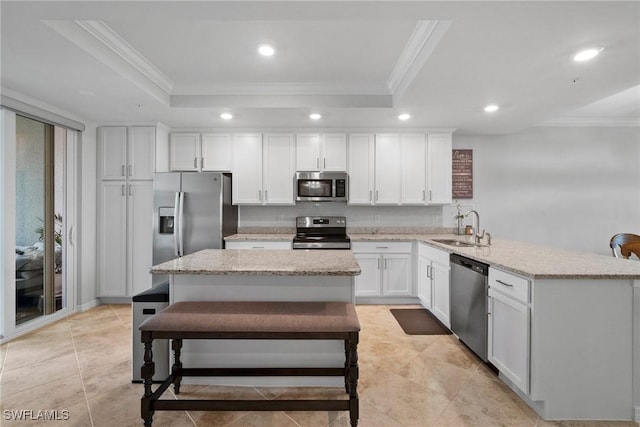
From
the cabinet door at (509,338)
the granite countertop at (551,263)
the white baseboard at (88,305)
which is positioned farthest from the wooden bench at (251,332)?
the white baseboard at (88,305)

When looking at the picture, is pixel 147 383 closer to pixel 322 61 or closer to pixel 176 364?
pixel 176 364

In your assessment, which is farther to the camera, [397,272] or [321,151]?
[321,151]

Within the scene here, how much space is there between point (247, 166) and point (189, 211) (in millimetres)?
998

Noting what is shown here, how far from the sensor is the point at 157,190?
12.9ft

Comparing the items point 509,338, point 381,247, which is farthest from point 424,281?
point 509,338

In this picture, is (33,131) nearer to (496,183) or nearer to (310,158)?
(310,158)

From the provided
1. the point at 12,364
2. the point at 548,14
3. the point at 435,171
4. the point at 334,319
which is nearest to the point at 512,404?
the point at 334,319

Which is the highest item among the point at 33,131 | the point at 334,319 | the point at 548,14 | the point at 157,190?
the point at 548,14

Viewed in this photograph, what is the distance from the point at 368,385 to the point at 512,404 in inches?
36.6

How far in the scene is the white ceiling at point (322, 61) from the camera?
177cm

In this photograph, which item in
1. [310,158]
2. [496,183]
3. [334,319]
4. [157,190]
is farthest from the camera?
[496,183]

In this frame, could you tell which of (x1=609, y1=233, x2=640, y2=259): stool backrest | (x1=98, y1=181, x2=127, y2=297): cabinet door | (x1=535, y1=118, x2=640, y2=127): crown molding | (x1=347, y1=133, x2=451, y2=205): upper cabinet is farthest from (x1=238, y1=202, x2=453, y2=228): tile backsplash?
(x1=535, y1=118, x2=640, y2=127): crown molding

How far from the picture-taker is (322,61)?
2873mm

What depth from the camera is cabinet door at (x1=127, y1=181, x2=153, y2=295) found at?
4.09 meters
